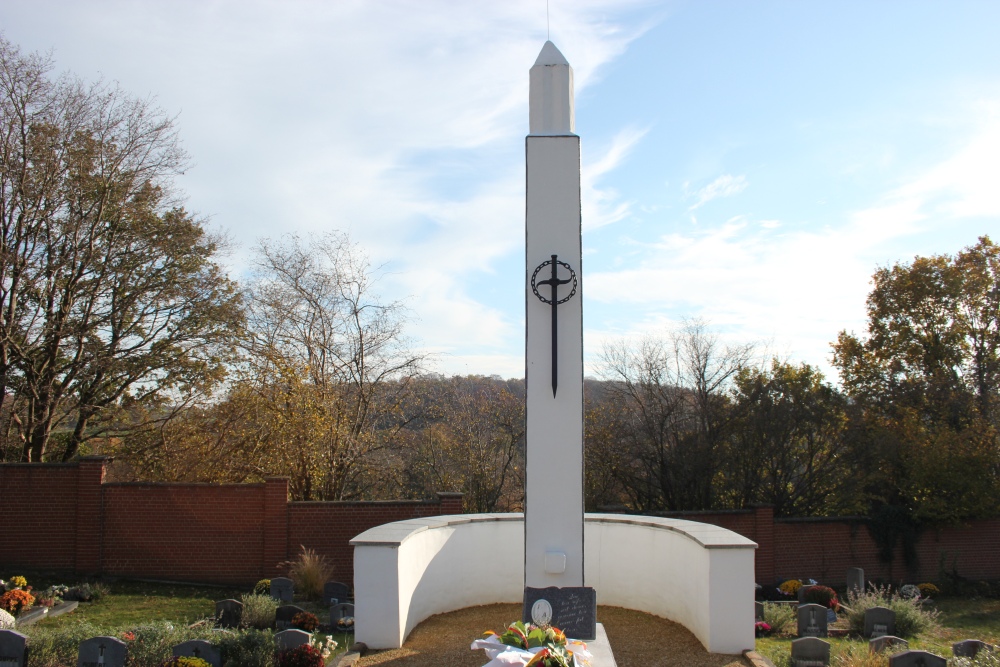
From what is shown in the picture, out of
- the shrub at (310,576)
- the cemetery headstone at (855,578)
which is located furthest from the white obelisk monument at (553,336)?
the cemetery headstone at (855,578)

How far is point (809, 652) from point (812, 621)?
300cm

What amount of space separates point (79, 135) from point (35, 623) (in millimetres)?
10489

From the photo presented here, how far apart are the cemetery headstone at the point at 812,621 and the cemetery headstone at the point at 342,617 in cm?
581

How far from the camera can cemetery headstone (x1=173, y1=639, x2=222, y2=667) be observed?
7379mm

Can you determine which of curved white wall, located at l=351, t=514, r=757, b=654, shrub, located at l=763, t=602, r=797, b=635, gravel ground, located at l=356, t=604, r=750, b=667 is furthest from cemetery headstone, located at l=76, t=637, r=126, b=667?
shrub, located at l=763, t=602, r=797, b=635

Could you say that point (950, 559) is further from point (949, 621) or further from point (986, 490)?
point (949, 621)

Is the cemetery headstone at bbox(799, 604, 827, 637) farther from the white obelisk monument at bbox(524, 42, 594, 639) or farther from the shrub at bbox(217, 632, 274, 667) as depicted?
the shrub at bbox(217, 632, 274, 667)

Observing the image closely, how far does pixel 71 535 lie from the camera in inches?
585

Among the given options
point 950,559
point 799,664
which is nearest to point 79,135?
point 799,664

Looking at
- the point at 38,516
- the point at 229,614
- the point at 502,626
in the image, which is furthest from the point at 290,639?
the point at 38,516

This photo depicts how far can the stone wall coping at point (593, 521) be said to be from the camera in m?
7.91

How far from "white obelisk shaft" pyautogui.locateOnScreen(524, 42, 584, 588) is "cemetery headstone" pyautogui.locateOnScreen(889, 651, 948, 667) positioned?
2848 mm

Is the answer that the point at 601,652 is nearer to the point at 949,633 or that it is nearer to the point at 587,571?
the point at 587,571

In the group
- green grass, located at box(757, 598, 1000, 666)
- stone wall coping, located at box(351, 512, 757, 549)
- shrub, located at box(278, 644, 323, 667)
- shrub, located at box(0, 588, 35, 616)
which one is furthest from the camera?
shrub, located at box(0, 588, 35, 616)
